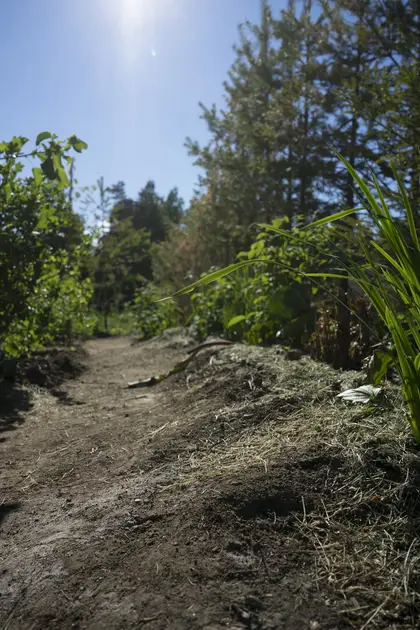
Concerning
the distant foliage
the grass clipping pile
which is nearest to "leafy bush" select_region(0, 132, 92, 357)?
the grass clipping pile

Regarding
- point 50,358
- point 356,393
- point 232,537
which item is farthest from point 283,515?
point 50,358

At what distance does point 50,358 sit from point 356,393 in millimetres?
4156

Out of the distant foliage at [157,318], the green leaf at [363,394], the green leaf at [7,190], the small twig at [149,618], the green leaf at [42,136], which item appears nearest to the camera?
the small twig at [149,618]

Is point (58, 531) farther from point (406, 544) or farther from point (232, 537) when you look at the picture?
point (406, 544)

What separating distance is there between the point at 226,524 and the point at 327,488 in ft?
1.08

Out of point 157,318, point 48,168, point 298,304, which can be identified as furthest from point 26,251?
point 157,318

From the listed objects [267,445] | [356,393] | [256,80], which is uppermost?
[256,80]

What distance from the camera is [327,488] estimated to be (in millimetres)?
1534

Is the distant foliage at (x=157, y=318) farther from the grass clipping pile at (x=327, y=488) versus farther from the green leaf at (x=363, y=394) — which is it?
the green leaf at (x=363, y=394)

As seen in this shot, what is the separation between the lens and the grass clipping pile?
1.17 m

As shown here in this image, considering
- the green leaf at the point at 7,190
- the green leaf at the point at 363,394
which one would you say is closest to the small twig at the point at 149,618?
the green leaf at the point at 363,394

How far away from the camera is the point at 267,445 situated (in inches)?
75.2

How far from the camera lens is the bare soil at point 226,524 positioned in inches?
45.8

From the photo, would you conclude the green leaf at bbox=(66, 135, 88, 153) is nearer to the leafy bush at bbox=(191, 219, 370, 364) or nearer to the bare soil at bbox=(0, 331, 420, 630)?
the leafy bush at bbox=(191, 219, 370, 364)
